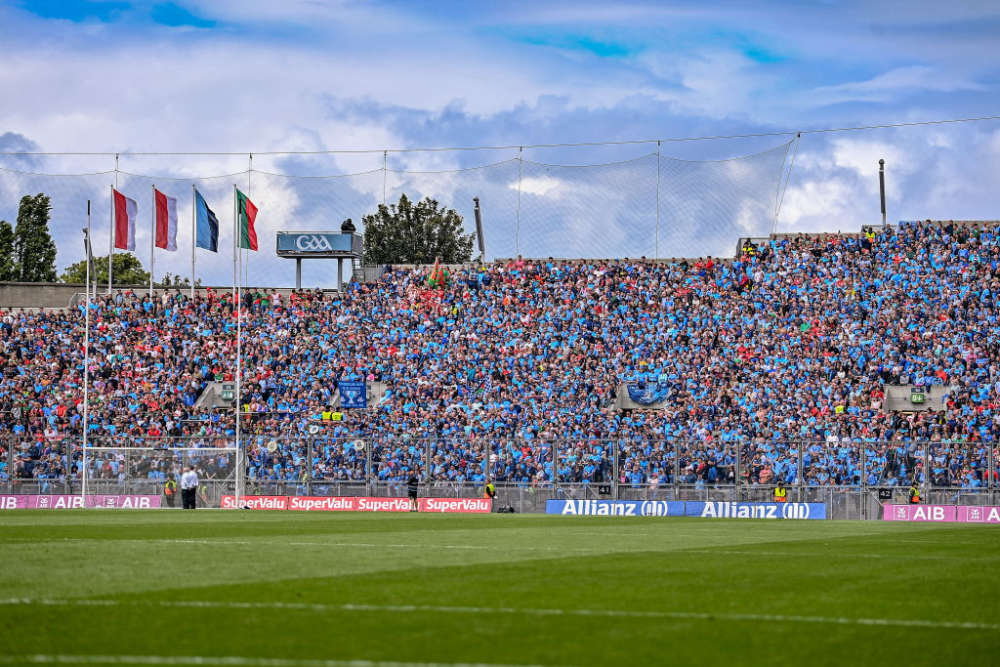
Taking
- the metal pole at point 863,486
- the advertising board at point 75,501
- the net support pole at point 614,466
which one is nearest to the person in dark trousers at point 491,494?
the net support pole at point 614,466

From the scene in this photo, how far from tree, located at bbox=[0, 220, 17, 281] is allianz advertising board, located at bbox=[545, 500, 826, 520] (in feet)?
217

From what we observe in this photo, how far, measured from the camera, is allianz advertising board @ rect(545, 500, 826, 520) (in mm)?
45438

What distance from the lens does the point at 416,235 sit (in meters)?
108

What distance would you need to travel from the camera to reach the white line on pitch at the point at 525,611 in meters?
10.3

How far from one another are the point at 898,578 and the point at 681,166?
178 feet

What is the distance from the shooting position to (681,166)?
6769cm

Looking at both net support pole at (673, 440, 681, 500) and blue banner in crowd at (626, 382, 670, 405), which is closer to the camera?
net support pole at (673, 440, 681, 500)

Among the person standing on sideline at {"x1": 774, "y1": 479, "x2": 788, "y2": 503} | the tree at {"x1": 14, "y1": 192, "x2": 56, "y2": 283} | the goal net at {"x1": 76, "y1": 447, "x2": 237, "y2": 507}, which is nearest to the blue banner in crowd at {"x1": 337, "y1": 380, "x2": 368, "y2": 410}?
the goal net at {"x1": 76, "y1": 447, "x2": 237, "y2": 507}

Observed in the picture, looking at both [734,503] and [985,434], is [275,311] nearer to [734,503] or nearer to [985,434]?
[734,503]

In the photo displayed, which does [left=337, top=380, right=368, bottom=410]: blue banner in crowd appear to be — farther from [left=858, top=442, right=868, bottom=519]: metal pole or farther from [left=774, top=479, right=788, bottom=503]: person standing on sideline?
[left=858, top=442, right=868, bottom=519]: metal pole

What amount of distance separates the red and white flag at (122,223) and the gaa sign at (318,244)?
10.8 metres

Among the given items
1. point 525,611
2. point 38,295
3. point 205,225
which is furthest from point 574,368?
point 525,611

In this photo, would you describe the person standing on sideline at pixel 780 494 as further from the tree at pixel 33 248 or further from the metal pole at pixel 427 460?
the tree at pixel 33 248

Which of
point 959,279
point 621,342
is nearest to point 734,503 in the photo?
point 621,342
